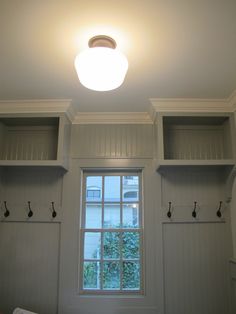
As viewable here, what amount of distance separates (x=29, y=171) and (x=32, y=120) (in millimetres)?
527

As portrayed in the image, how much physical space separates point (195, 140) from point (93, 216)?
1.32m

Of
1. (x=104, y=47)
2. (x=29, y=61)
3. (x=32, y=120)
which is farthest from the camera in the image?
(x=32, y=120)

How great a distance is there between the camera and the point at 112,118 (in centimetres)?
294

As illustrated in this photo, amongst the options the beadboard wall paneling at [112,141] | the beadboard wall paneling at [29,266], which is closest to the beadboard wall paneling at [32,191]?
the beadboard wall paneling at [29,266]

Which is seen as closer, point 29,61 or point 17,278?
point 29,61

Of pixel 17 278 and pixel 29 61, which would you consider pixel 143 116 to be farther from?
pixel 17 278

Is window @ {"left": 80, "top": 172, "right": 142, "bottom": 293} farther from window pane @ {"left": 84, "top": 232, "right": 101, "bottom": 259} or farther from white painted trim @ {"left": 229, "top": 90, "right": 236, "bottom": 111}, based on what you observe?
white painted trim @ {"left": 229, "top": 90, "right": 236, "bottom": 111}

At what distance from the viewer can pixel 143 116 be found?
115 inches

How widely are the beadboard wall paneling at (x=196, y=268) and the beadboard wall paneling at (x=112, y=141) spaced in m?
0.81

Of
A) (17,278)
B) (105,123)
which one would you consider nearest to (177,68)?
(105,123)

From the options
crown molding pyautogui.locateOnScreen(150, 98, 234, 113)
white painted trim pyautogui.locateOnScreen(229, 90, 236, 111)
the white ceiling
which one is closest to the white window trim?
crown molding pyautogui.locateOnScreen(150, 98, 234, 113)

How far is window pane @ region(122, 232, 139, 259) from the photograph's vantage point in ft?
9.24

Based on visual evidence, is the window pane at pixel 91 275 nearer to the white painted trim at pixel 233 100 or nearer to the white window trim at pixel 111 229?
the white window trim at pixel 111 229

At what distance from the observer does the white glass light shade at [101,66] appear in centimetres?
162
